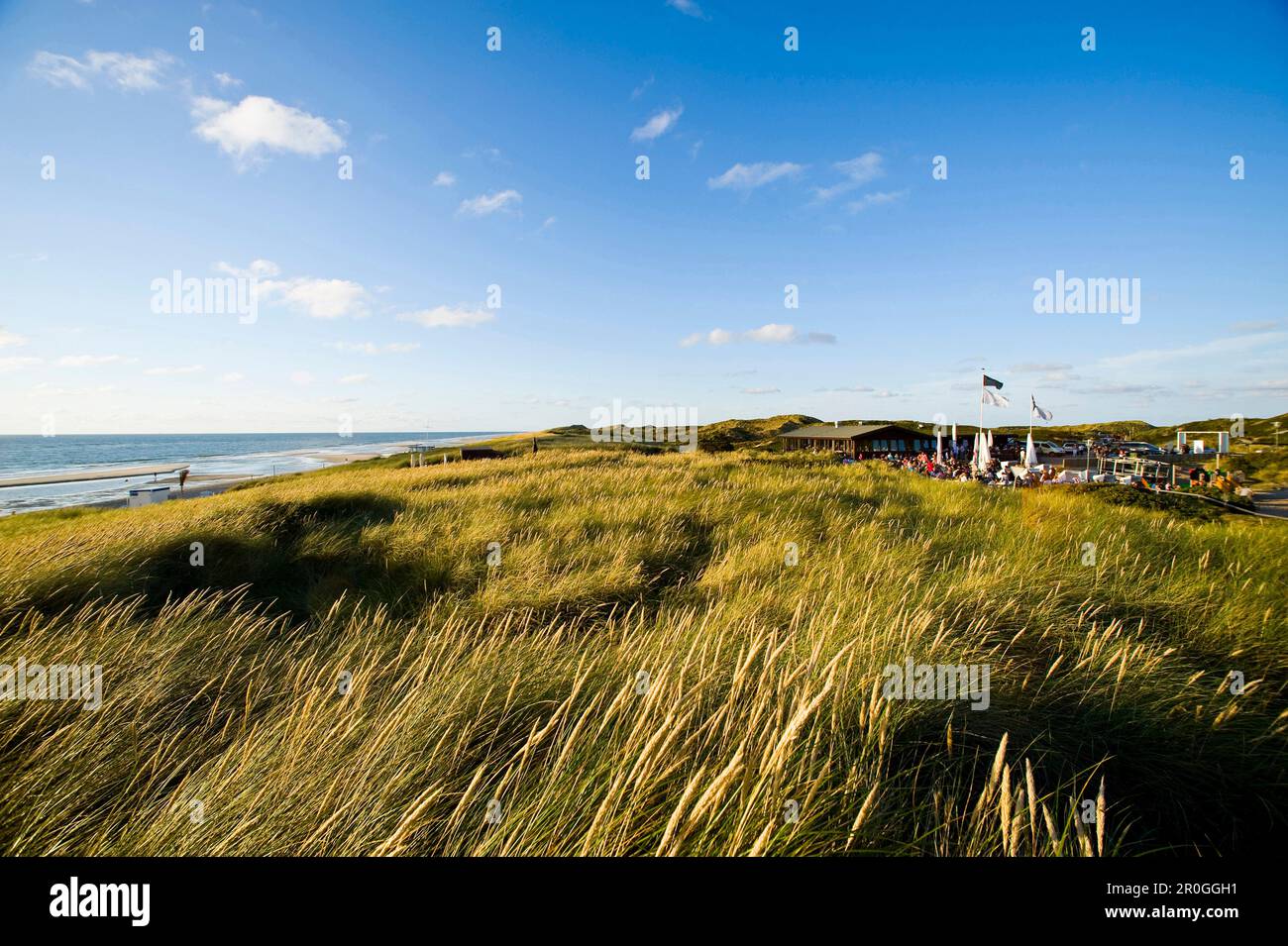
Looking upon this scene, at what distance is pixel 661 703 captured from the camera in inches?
79.9

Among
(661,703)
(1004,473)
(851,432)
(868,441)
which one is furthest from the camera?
(851,432)

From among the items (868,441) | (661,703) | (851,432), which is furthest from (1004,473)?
(661,703)

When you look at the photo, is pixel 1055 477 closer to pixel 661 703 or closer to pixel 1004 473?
pixel 1004 473

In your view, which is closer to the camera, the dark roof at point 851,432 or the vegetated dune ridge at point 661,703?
the vegetated dune ridge at point 661,703

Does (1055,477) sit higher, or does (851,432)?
(851,432)

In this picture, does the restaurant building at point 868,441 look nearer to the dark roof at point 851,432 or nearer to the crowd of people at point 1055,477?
the dark roof at point 851,432

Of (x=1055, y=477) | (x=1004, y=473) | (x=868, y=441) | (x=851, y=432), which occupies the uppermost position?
(x=851, y=432)

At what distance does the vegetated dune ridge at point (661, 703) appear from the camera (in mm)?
1548

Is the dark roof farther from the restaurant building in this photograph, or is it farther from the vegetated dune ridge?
the vegetated dune ridge

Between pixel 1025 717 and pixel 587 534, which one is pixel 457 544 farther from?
pixel 1025 717

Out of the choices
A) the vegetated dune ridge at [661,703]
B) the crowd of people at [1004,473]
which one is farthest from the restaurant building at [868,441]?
the vegetated dune ridge at [661,703]

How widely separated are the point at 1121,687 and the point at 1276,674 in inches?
66.2

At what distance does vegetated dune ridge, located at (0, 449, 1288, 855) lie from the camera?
155cm

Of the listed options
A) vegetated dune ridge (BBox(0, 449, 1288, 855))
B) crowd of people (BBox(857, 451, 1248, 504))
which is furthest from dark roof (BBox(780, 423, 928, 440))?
vegetated dune ridge (BBox(0, 449, 1288, 855))
